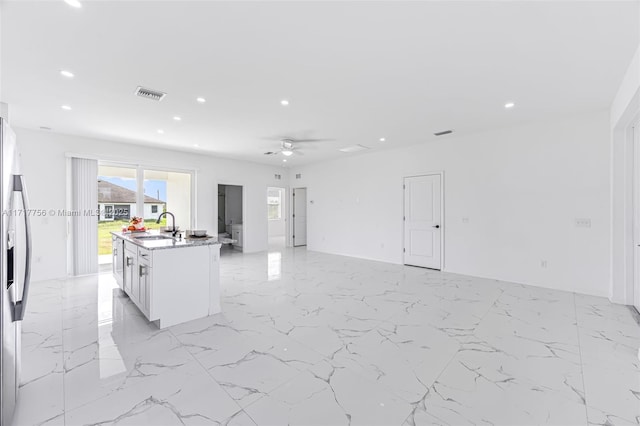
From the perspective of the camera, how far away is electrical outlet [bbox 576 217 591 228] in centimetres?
406

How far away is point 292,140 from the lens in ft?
18.0

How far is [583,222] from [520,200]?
851 mm

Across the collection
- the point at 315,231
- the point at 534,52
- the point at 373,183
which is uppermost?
the point at 534,52

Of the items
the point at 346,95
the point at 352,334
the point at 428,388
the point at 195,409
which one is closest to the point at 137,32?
the point at 346,95

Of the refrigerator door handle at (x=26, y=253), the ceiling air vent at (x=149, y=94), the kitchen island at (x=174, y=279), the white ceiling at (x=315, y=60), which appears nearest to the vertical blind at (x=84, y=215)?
the white ceiling at (x=315, y=60)

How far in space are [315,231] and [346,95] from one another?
5.36m

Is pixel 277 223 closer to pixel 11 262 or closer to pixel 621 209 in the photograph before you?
pixel 621 209

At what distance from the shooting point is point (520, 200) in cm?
461

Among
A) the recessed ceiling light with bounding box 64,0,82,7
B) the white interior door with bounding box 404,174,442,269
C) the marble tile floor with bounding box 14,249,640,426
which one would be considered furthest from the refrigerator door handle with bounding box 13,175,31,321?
the white interior door with bounding box 404,174,442,269

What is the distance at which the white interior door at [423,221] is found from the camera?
18.5ft

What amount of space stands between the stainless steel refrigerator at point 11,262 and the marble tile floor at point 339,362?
37cm

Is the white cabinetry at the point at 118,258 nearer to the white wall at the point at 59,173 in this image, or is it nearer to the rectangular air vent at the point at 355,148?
the white wall at the point at 59,173

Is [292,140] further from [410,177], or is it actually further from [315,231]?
[315,231]

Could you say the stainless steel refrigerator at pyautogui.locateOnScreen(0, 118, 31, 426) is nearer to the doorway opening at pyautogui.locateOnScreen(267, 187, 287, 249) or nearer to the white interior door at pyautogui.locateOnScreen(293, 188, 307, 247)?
the white interior door at pyautogui.locateOnScreen(293, 188, 307, 247)
